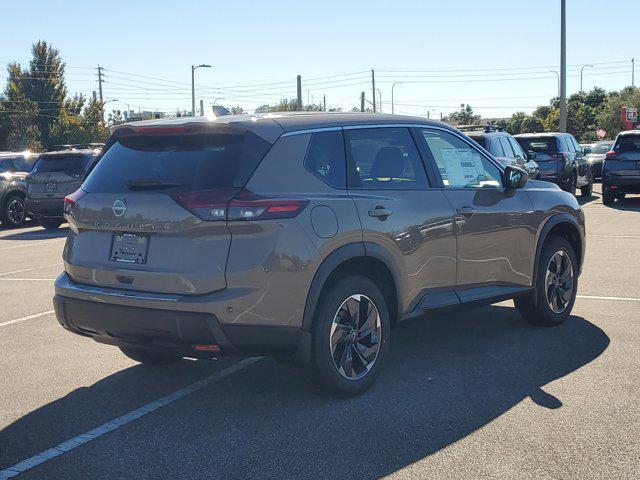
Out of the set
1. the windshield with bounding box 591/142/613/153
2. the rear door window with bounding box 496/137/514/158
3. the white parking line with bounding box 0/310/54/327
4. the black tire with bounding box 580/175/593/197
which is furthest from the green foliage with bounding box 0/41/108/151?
the white parking line with bounding box 0/310/54/327

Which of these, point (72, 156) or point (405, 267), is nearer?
point (405, 267)

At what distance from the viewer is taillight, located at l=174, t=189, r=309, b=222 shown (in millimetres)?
4398

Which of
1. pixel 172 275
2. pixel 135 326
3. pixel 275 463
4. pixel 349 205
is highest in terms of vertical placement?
pixel 349 205

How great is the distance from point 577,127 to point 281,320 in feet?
259

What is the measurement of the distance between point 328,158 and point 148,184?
3.73 ft

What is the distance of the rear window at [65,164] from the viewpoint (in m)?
18.0

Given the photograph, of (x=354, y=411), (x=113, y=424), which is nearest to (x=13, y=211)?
(x=113, y=424)

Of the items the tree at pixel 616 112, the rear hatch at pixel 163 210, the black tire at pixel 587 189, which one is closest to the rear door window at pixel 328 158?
the rear hatch at pixel 163 210

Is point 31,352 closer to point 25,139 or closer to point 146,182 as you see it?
point 146,182

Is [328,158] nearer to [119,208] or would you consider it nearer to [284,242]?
[284,242]

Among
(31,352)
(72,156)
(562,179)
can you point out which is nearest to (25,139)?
(72,156)

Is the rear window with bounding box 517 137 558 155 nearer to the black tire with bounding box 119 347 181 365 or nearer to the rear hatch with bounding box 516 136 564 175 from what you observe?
the rear hatch with bounding box 516 136 564 175

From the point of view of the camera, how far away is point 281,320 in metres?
4.51

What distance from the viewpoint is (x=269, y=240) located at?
174 inches
